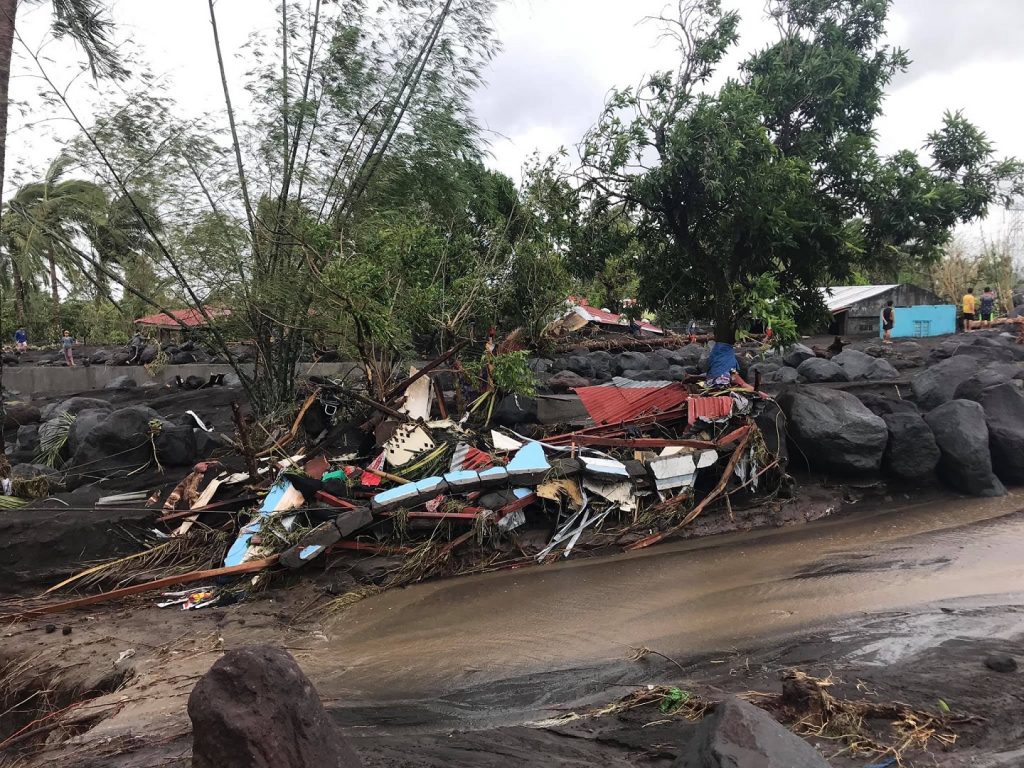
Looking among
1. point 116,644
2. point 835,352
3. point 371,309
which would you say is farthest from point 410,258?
point 835,352

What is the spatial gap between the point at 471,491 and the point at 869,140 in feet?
21.3

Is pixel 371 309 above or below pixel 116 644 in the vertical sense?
above

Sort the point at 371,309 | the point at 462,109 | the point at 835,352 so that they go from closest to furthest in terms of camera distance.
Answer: the point at 371,309 < the point at 462,109 < the point at 835,352

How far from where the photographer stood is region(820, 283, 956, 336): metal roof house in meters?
21.8

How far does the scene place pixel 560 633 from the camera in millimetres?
5148

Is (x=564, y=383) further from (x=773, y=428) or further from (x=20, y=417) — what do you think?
(x=20, y=417)

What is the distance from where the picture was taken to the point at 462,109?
9.52 m

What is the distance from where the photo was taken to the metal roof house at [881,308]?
71.4ft

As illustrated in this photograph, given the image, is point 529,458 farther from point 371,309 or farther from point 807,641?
point 807,641

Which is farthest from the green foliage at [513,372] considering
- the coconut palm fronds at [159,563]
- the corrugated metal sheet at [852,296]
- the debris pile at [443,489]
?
the corrugated metal sheet at [852,296]

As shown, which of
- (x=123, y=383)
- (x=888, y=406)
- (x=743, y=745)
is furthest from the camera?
(x=123, y=383)

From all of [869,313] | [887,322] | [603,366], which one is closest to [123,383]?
[603,366]

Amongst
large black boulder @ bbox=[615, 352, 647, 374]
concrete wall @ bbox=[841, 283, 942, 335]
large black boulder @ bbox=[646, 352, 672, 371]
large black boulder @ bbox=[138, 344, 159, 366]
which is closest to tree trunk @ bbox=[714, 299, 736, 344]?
large black boulder @ bbox=[646, 352, 672, 371]

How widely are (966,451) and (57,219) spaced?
517 inches
